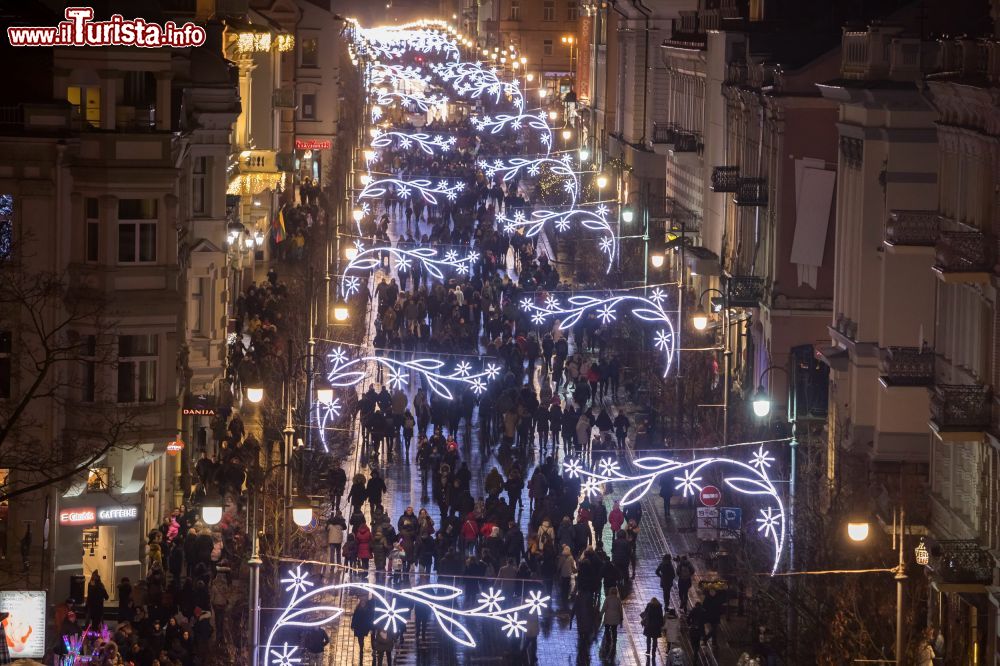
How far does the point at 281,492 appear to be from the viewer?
1757 inches

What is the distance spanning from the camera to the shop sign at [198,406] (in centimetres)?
4853

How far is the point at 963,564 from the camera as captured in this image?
38.2 m

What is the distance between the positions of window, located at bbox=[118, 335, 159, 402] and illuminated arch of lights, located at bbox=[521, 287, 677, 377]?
1763cm

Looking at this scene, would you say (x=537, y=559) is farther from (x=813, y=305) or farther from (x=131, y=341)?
(x=813, y=305)

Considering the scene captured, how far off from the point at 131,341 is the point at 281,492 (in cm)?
392

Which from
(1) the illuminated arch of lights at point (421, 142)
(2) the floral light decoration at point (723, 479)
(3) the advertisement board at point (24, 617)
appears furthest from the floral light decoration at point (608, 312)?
(1) the illuminated arch of lights at point (421, 142)

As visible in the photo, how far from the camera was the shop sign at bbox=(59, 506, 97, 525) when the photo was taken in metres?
42.8

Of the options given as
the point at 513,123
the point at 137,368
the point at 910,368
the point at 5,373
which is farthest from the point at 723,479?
the point at 513,123

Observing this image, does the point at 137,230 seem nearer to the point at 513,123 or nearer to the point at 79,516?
the point at 79,516

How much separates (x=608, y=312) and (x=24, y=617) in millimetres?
33098

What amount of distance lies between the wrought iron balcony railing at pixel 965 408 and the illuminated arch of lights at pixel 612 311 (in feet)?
65.8

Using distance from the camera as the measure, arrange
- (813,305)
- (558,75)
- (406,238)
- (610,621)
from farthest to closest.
A: (558,75) → (406,238) → (813,305) → (610,621)

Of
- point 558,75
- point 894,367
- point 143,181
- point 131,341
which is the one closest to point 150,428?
point 131,341

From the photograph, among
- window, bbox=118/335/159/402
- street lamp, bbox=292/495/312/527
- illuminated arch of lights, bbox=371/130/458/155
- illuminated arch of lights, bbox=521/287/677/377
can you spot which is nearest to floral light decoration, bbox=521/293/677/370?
illuminated arch of lights, bbox=521/287/677/377
